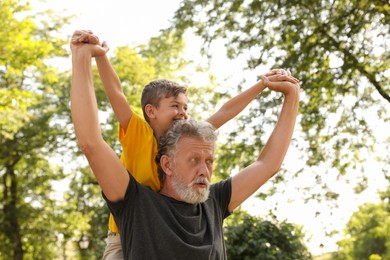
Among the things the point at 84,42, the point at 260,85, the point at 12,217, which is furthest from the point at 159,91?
the point at 12,217

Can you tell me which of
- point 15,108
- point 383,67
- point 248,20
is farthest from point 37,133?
point 383,67

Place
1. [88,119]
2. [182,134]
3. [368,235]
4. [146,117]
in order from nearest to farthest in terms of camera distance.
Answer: [88,119]
[182,134]
[146,117]
[368,235]

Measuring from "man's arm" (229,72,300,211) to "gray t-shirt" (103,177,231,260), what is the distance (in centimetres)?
23

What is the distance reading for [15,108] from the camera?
1502cm

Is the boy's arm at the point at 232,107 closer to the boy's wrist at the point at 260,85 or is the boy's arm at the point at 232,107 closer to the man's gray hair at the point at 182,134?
the boy's wrist at the point at 260,85

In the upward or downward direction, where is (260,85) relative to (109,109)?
downward

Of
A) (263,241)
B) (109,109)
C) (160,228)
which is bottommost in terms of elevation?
(160,228)

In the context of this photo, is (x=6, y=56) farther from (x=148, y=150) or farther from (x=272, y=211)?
(x=148, y=150)

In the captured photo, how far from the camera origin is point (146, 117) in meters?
3.50

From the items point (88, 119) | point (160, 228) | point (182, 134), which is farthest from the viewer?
point (182, 134)

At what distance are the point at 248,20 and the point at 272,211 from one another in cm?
Result: 398

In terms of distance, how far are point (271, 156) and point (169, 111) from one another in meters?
0.72

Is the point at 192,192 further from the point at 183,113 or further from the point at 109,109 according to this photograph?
the point at 109,109

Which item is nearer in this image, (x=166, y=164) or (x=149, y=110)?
(x=166, y=164)
